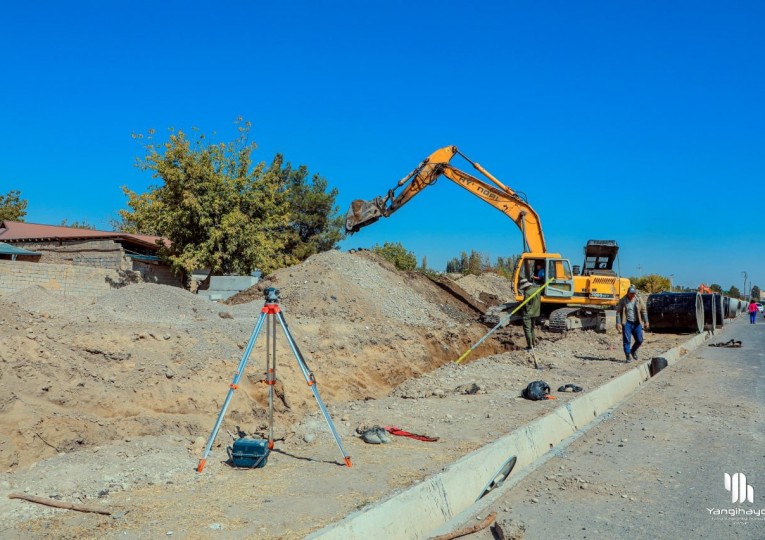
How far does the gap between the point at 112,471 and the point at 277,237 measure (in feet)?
87.4

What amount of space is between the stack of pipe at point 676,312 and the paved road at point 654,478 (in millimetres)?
14945

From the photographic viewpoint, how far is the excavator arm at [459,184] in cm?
2030

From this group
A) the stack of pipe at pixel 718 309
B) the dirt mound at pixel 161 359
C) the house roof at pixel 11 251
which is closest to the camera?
the dirt mound at pixel 161 359

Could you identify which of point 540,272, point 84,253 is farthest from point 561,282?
point 84,253

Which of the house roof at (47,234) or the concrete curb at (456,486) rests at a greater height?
the house roof at (47,234)

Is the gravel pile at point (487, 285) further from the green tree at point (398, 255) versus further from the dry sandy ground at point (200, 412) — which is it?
the dry sandy ground at point (200, 412)

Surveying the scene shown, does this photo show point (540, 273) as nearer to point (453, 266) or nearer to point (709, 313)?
point (709, 313)

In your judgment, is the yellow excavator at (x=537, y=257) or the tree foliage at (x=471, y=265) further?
the tree foliage at (x=471, y=265)

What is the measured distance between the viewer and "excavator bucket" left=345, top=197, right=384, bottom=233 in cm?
2028

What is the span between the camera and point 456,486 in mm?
5137

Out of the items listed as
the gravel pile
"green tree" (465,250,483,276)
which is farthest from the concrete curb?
"green tree" (465,250,483,276)

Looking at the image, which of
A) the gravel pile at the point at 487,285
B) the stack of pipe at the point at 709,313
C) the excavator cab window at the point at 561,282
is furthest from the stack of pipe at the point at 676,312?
the gravel pile at the point at 487,285

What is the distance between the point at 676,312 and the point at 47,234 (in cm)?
2834

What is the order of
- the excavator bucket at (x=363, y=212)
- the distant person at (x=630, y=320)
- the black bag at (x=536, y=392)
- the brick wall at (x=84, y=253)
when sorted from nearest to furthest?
the black bag at (x=536, y=392)
the distant person at (x=630, y=320)
the excavator bucket at (x=363, y=212)
the brick wall at (x=84, y=253)
